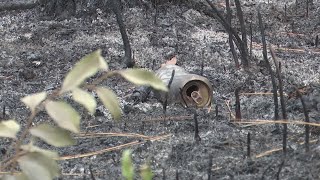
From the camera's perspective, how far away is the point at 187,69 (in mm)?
3100

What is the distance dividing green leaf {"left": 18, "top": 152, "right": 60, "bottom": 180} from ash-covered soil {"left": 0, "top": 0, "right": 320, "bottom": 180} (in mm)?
668

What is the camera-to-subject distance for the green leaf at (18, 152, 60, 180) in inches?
51.6

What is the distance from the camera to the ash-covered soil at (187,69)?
204cm

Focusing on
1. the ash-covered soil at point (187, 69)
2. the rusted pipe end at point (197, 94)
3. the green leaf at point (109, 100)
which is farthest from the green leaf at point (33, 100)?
the rusted pipe end at point (197, 94)

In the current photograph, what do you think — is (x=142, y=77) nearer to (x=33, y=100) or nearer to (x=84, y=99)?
(x=84, y=99)

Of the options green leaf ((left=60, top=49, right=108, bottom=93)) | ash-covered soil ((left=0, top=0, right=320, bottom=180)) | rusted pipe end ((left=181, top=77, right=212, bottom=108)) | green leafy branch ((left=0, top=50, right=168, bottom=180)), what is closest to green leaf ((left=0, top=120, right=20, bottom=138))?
green leafy branch ((left=0, top=50, right=168, bottom=180))

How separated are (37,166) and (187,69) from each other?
1824mm

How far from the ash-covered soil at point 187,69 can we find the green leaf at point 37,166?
67 centimetres

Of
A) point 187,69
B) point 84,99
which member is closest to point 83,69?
point 84,99

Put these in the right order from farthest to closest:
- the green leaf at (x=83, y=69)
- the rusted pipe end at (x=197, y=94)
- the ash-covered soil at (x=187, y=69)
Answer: the rusted pipe end at (x=197, y=94)
the ash-covered soil at (x=187, y=69)
the green leaf at (x=83, y=69)

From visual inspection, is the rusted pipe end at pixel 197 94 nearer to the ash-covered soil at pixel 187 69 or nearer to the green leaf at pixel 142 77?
the ash-covered soil at pixel 187 69

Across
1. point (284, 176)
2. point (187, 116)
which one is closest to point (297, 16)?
point (187, 116)

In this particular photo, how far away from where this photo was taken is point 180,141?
2234mm

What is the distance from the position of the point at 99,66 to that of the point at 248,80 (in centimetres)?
171
